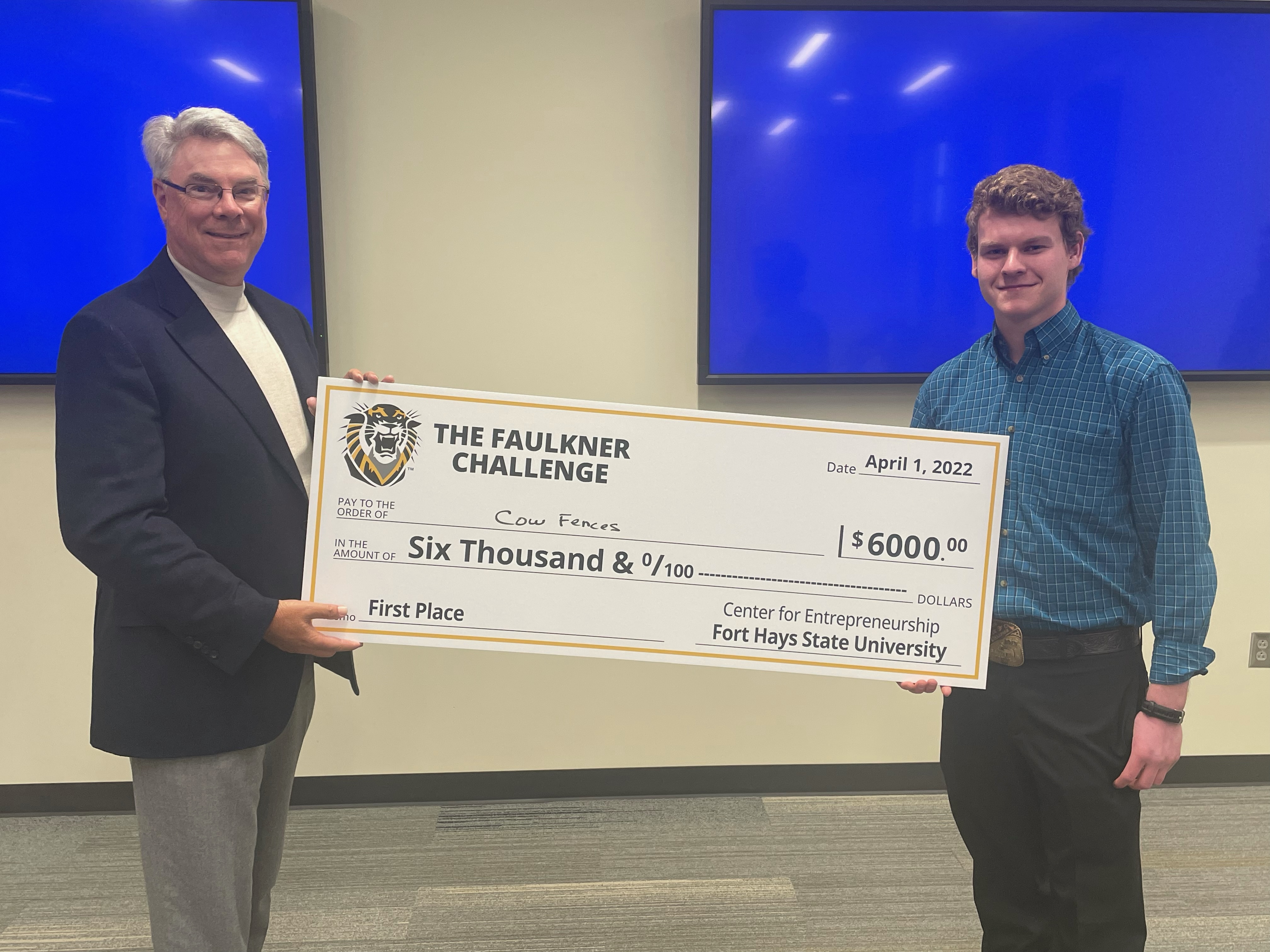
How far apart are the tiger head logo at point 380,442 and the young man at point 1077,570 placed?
3.24 ft

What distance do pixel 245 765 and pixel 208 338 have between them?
708 millimetres

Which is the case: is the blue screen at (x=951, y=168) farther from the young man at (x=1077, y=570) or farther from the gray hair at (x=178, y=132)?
the gray hair at (x=178, y=132)

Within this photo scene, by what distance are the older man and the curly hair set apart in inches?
43.0

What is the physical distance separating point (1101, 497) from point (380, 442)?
1.22 m

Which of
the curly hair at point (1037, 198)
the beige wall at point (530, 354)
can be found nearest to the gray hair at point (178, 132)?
the beige wall at point (530, 354)

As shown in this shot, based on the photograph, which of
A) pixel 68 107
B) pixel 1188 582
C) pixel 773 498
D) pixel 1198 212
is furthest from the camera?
pixel 1198 212

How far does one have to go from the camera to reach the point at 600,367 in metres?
2.46

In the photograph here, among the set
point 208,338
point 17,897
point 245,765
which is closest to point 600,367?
point 208,338

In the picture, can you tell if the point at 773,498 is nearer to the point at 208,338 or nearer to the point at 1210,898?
the point at 208,338

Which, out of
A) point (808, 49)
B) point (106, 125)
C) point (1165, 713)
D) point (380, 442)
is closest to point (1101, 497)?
point (1165, 713)

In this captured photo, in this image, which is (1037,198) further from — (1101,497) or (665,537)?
(665,537)

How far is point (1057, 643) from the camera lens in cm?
131

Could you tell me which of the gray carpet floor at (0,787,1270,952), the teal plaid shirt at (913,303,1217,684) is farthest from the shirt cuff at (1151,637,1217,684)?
the gray carpet floor at (0,787,1270,952)

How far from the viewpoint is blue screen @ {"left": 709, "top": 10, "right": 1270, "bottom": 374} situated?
7.50ft
